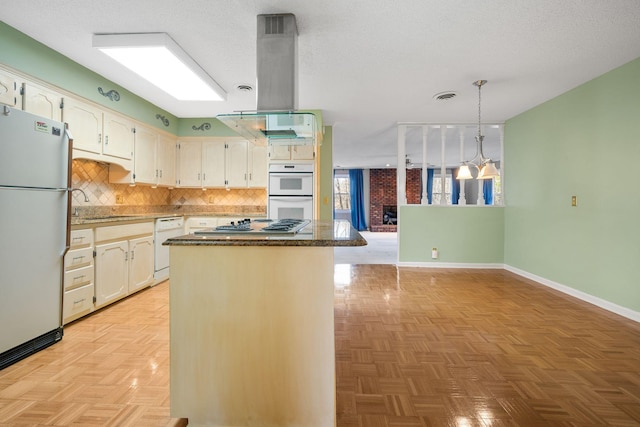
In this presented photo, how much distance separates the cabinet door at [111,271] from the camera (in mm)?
2898

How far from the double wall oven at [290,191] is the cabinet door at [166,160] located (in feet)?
5.26

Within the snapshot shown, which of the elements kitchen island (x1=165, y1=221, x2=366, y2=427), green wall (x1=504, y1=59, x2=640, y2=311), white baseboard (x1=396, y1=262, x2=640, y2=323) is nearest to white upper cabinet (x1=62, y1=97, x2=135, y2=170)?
kitchen island (x1=165, y1=221, x2=366, y2=427)

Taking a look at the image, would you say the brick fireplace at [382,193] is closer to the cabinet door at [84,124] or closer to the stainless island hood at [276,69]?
the cabinet door at [84,124]

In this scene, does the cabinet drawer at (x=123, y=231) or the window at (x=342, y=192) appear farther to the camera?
the window at (x=342, y=192)

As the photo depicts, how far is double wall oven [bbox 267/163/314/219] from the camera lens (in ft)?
A: 14.6

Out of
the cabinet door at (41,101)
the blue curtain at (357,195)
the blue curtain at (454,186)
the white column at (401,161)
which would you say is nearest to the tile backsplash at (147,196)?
the cabinet door at (41,101)

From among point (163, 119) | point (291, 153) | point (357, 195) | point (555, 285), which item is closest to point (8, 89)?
point (163, 119)

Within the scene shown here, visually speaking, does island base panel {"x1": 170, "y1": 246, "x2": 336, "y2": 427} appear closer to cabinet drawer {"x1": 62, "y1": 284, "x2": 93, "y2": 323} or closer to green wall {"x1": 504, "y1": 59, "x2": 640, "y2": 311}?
cabinet drawer {"x1": 62, "y1": 284, "x2": 93, "y2": 323}

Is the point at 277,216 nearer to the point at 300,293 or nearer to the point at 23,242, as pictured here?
the point at 23,242

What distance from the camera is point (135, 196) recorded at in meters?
4.27

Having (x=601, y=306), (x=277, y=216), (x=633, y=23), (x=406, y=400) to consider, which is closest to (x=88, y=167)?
(x=277, y=216)

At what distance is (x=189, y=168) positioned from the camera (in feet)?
15.8

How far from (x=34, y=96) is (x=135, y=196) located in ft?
6.21

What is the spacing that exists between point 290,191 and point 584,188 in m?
3.60
